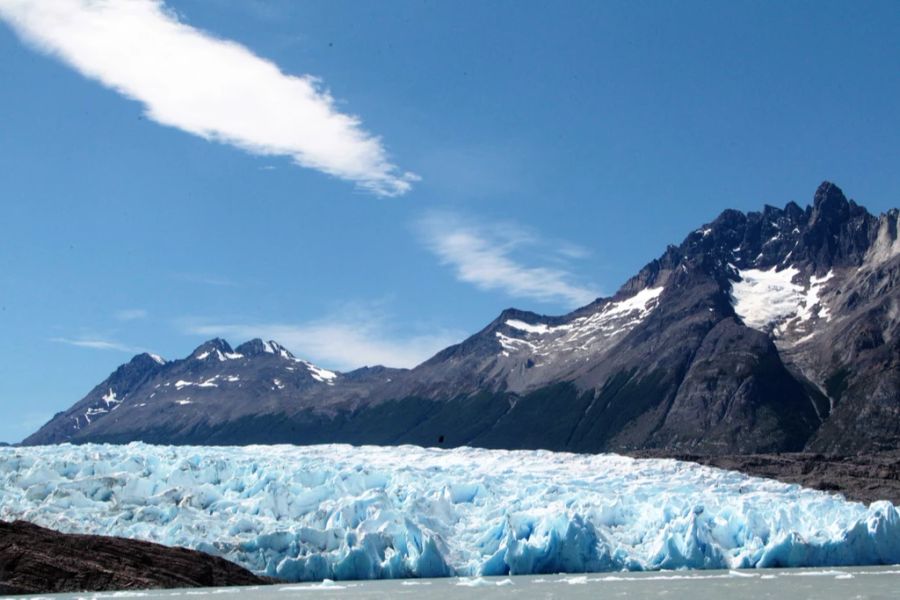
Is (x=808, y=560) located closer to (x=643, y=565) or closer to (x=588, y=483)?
(x=643, y=565)

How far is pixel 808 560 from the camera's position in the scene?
132 feet

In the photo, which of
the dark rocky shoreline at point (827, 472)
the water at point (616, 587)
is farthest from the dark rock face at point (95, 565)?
the dark rocky shoreline at point (827, 472)

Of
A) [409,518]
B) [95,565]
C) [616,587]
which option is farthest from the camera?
[409,518]

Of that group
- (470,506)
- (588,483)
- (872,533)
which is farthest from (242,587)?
(872,533)

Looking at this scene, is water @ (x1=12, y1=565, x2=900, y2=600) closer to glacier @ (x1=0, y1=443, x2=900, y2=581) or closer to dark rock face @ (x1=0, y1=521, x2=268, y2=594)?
dark rock face @ (x1=0, y1=521, x2=268, y2=594)

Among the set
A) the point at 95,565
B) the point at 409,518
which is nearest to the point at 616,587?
the point at 409,518

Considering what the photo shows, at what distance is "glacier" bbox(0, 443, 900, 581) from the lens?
37812 mm

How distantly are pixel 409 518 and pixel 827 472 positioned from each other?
31.8 metres

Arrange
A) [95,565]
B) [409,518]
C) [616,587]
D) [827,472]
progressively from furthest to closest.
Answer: [827,472]
[409,518]
[95,565]
[616,587]

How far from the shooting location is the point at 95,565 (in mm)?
34875

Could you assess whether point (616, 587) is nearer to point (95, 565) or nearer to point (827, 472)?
point (95, 565)

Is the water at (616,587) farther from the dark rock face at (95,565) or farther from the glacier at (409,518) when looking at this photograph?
the glacier at (409,518)

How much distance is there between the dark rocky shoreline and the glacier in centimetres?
1110

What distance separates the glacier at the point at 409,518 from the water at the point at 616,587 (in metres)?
1.46
